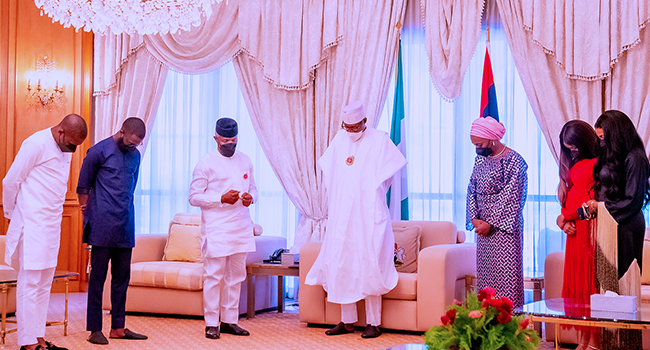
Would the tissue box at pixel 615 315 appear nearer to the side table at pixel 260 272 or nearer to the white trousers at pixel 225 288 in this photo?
the white trousers at pixel 225 288

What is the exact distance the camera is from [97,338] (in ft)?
15.3

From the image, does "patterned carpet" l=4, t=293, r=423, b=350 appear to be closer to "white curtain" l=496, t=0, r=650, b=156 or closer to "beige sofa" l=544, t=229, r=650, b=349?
"beige sofa" l=544, t=229, r=650, b=349

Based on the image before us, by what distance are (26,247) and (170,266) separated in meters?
1.86

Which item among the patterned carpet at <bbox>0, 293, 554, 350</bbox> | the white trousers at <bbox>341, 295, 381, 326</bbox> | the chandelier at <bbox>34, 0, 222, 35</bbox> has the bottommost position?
the patterned carpet at <bbox>0, 293, 554, 350</bbox>

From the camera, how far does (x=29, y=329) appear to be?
4133 millimetres

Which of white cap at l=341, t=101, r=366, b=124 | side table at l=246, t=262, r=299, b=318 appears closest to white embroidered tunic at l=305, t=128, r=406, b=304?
white cap at l=341, t=101, r=366, b=124

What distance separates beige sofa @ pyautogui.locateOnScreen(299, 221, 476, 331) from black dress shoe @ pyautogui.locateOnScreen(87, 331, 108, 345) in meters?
1.51

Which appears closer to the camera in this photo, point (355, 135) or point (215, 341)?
point (215, 341)

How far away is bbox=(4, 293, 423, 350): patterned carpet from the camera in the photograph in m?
4.66

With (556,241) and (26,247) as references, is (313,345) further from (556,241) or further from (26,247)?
(556,241)

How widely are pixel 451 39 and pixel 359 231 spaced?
228cm

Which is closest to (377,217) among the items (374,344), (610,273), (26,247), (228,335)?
(374,344)

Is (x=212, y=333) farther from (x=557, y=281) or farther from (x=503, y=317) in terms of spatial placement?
(x=503, y=317)

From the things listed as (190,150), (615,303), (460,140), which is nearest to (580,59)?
(460,140)
